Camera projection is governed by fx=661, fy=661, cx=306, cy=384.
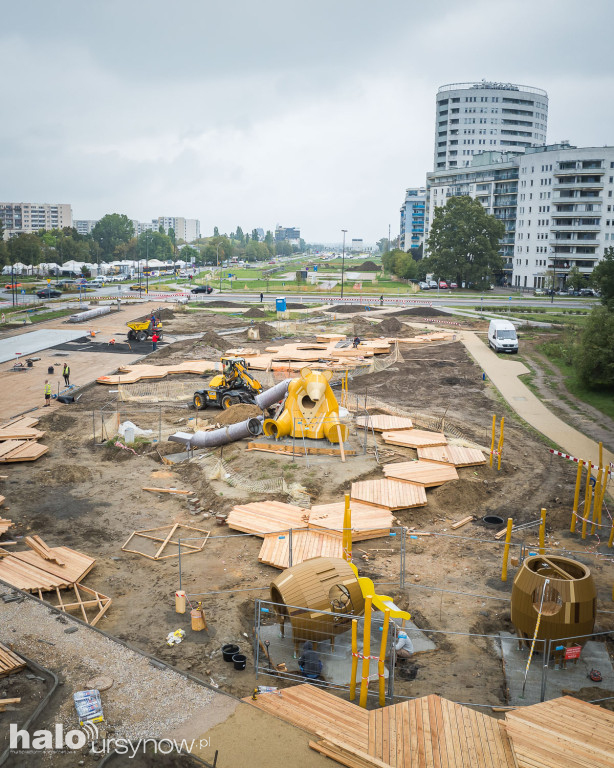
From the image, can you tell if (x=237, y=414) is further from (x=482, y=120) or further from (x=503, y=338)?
(x=482, y=120)

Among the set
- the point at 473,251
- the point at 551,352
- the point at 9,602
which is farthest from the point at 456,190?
the point at 9,602

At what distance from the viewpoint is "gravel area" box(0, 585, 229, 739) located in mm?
9914

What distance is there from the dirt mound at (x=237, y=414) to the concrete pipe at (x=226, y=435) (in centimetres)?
185

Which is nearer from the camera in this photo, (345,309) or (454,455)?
(454,455)

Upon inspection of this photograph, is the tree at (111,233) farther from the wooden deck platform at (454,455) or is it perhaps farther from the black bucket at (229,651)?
the black bucket at (229,651)

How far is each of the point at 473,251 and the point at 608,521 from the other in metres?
78.7

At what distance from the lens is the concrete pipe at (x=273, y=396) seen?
26.9 m

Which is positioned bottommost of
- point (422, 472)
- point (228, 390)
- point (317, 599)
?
point (422, 472)

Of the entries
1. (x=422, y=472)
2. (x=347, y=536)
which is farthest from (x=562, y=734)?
(x=422, y=472)

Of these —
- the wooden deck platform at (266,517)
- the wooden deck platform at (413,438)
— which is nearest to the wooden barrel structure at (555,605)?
the wooden deck platform at (266,517)

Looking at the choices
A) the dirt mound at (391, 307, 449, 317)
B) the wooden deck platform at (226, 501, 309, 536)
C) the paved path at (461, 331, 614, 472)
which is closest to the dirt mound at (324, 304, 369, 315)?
the dirt mound at (391, 307, 449, 317)

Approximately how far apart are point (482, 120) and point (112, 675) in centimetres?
17023

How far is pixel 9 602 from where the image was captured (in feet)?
43.6

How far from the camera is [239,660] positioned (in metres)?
12.0
